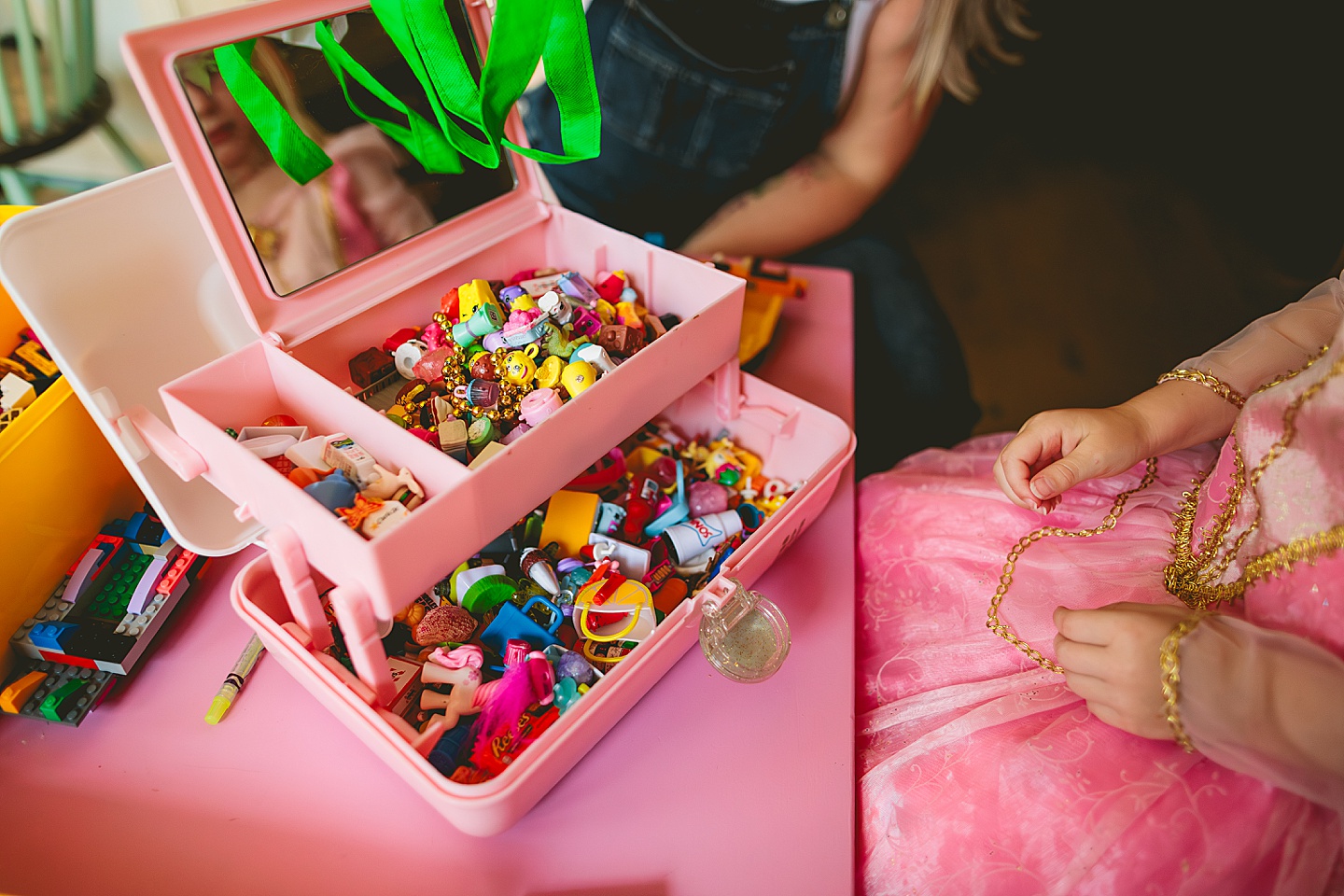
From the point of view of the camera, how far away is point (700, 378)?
0.68m

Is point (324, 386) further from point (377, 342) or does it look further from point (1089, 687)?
point (1089, 687)

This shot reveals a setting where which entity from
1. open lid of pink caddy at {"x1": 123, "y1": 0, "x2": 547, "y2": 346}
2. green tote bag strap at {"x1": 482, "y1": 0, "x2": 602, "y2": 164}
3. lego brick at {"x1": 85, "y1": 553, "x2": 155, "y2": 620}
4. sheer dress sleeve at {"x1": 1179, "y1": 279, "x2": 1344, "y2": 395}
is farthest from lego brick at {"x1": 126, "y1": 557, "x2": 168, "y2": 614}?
sheer dress sleeve at {"x1": 1179, "y1": 279, "x2": 1344, "y2": 395}

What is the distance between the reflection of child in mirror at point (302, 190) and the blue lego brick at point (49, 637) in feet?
1.09

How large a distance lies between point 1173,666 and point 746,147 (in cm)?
90

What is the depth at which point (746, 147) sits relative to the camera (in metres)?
1.13

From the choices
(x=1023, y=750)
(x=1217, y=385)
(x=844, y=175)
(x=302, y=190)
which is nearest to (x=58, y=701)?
(x=302, y=190)

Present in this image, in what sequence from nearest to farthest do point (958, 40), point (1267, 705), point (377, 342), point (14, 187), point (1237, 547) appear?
point (1267, 705)
point (1237, 547)
point (377, 342)
point (958, 40)
point (14, 187)

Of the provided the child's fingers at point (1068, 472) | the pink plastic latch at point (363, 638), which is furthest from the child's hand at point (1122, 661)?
the pink plastic latch at point (363, 638)

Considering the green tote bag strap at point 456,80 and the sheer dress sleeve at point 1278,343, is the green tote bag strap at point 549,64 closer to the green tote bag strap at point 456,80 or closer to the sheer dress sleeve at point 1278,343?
the green tote bag strap at point 456,80

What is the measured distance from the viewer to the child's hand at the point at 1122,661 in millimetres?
504

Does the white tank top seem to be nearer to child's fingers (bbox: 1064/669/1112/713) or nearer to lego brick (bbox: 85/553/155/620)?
child's fingers (bbox: 1064/669/1112/713)

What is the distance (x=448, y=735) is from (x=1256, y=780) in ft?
1.85

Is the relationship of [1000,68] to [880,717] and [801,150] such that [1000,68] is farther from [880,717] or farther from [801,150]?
[880,717]

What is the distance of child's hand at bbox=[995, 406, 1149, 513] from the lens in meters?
0.65
